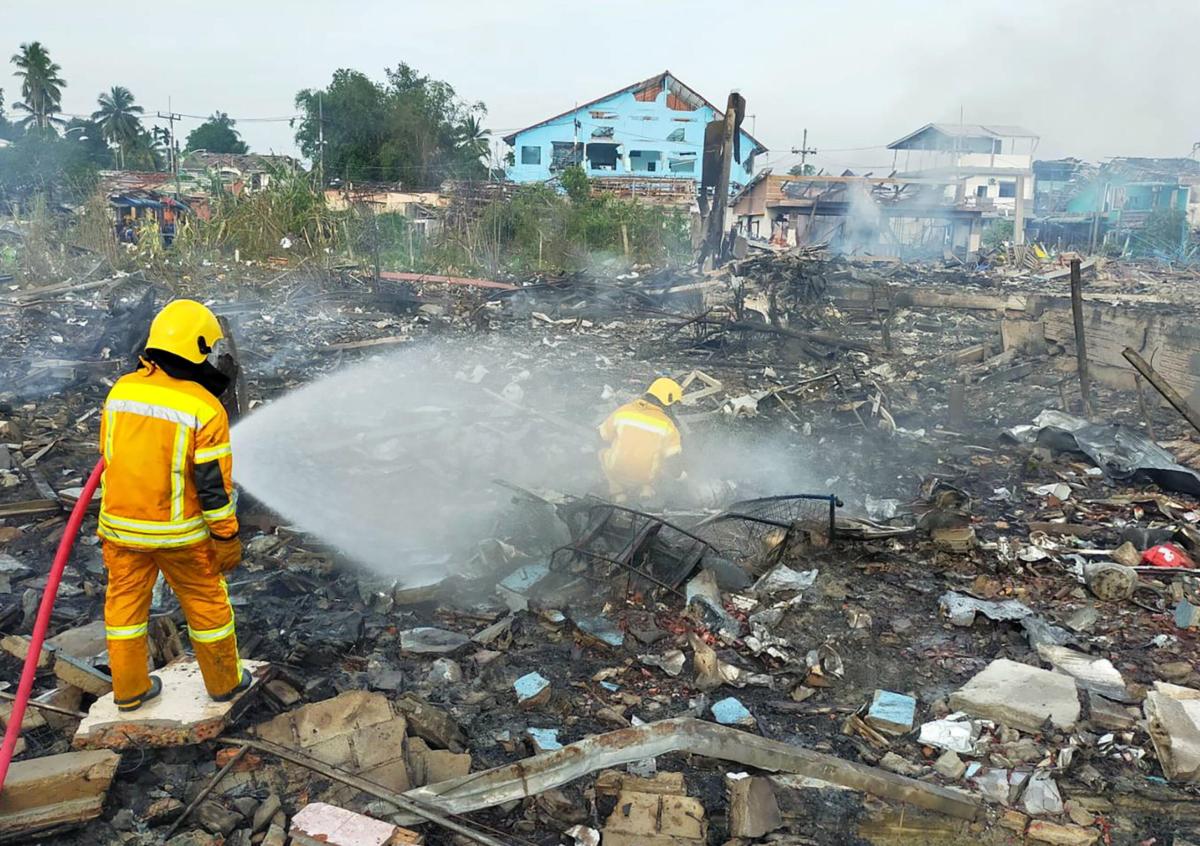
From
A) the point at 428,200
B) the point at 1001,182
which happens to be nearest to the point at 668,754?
the point at 428,200

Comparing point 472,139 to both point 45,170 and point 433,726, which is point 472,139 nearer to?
point 45,170

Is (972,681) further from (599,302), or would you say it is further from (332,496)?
(599,302)

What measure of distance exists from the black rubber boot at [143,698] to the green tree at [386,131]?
3323 cm

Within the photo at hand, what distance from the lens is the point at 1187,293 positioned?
17.5 m

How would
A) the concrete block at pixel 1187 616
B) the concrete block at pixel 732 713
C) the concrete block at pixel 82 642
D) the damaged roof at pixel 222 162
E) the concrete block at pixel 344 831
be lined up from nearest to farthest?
the concrete block at pixel 344 831, the concrete block at pixel 732 713, the concrete block at pixel 82 642, the concrete block at pixel 1187 616, the damaged roof at pixel 222 162

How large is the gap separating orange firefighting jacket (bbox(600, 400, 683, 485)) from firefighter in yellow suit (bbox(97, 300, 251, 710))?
105 inches

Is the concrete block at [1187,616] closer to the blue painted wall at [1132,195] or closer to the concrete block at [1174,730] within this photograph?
the concrete block at [1174,730]

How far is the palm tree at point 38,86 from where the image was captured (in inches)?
1861

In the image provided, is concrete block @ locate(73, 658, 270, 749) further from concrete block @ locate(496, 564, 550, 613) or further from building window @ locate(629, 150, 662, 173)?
building window @ locate(629, 150, 662, 173)

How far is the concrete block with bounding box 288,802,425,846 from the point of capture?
8.35ft

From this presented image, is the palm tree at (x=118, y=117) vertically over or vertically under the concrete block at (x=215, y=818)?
over

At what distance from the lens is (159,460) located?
2.88 metres

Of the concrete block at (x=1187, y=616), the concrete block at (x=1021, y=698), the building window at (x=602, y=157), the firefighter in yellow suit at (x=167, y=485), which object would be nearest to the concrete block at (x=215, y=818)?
the firefighter in yellow suit at (x=167, y=485)

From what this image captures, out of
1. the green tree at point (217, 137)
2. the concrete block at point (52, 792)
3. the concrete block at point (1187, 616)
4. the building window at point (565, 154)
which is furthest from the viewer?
the green tree at point (217, 137)
